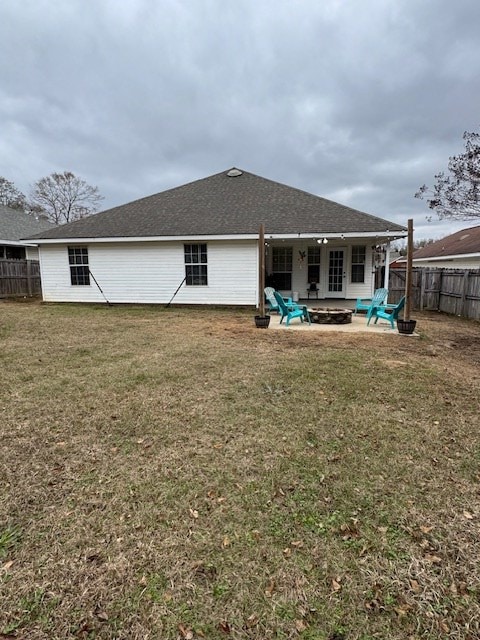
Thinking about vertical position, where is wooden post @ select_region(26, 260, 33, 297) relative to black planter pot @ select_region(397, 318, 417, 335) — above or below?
above

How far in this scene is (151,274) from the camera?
1283 centimetres

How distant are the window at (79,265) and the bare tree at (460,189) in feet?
43.2

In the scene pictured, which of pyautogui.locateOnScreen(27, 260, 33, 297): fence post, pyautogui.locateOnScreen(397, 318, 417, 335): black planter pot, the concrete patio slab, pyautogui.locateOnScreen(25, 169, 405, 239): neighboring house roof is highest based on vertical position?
pyautogui.locateOnScreen(25, 169, 405, 239): neighboring house roof

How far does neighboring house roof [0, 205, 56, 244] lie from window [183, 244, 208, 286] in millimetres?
11128

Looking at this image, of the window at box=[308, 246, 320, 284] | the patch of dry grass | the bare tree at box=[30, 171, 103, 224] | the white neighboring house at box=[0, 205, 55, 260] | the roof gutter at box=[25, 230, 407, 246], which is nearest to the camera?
the patch of dry grass

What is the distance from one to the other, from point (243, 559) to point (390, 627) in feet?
2.49

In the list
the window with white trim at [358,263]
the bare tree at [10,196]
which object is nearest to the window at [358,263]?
the window with white trim at [358,263]

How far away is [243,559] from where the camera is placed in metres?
1.89

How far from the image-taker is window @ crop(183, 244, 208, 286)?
40.7 ft

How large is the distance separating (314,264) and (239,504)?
12.6 metres

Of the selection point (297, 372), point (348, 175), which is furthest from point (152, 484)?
point (348, 175)

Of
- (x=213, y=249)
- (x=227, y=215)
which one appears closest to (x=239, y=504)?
(x=213, y=249)

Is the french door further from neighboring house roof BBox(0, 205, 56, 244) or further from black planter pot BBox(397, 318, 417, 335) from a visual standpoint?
neighboring house roof BBox(0, 205, 56, 244)

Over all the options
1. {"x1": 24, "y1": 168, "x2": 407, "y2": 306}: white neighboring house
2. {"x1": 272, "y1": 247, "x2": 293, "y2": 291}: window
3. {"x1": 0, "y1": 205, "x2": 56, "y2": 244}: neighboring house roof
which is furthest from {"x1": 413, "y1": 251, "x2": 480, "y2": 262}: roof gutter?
{"x1": 0, "y1": 205, "x2": 56, "y2": 244}: neighboring house roof
